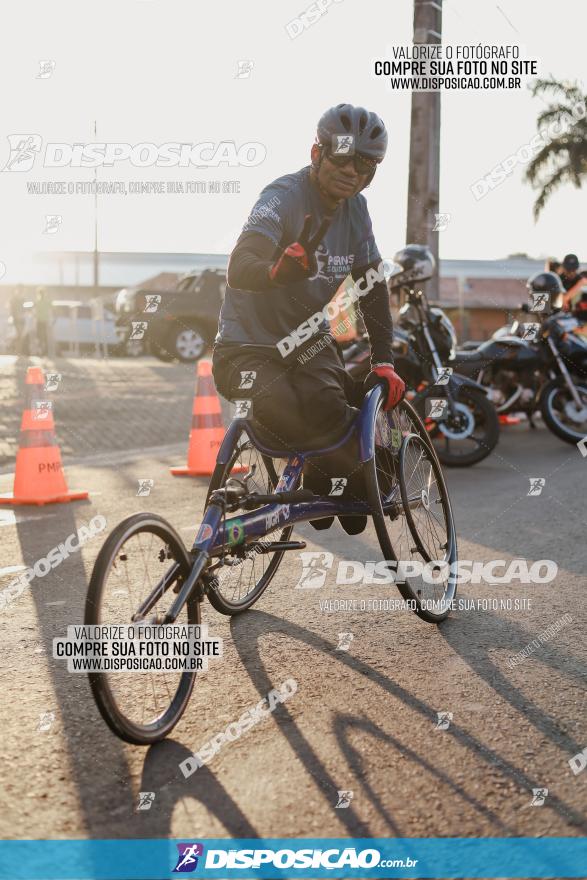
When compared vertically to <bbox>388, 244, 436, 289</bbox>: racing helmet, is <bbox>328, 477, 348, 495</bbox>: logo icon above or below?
below

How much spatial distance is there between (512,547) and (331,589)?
1.42 metres

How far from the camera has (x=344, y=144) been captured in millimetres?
3977

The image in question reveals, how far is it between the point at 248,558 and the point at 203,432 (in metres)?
5.23

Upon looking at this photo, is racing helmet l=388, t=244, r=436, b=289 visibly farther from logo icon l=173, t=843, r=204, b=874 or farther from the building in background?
logo icon l=173, t=843, r=204, b=874

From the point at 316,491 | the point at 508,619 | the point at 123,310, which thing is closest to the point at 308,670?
the point at 316,491

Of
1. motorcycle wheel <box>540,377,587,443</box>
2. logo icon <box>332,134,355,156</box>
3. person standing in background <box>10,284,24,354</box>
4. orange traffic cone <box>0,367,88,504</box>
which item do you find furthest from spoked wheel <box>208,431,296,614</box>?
person standing in background <box>10,284,24,354</box>

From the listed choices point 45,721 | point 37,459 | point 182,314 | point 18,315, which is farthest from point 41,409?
point 18,315

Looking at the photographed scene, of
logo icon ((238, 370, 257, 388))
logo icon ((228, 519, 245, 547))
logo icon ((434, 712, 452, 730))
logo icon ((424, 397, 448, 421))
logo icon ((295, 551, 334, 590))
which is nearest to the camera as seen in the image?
logo icon ((434, 712, 452, 730))

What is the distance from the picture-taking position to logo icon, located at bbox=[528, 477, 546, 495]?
804 centimetres

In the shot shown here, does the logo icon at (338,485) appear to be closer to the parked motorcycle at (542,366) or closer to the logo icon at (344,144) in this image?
the logo icon at (344,144)

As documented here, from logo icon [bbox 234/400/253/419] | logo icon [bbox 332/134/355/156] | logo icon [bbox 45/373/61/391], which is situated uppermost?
logo icon [bbox 332/134/355/156]

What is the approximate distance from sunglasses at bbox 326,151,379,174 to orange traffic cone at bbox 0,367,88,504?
4.22 meters

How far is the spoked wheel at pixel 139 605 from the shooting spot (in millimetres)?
3025

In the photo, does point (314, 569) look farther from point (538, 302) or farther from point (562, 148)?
point (562, 148)
